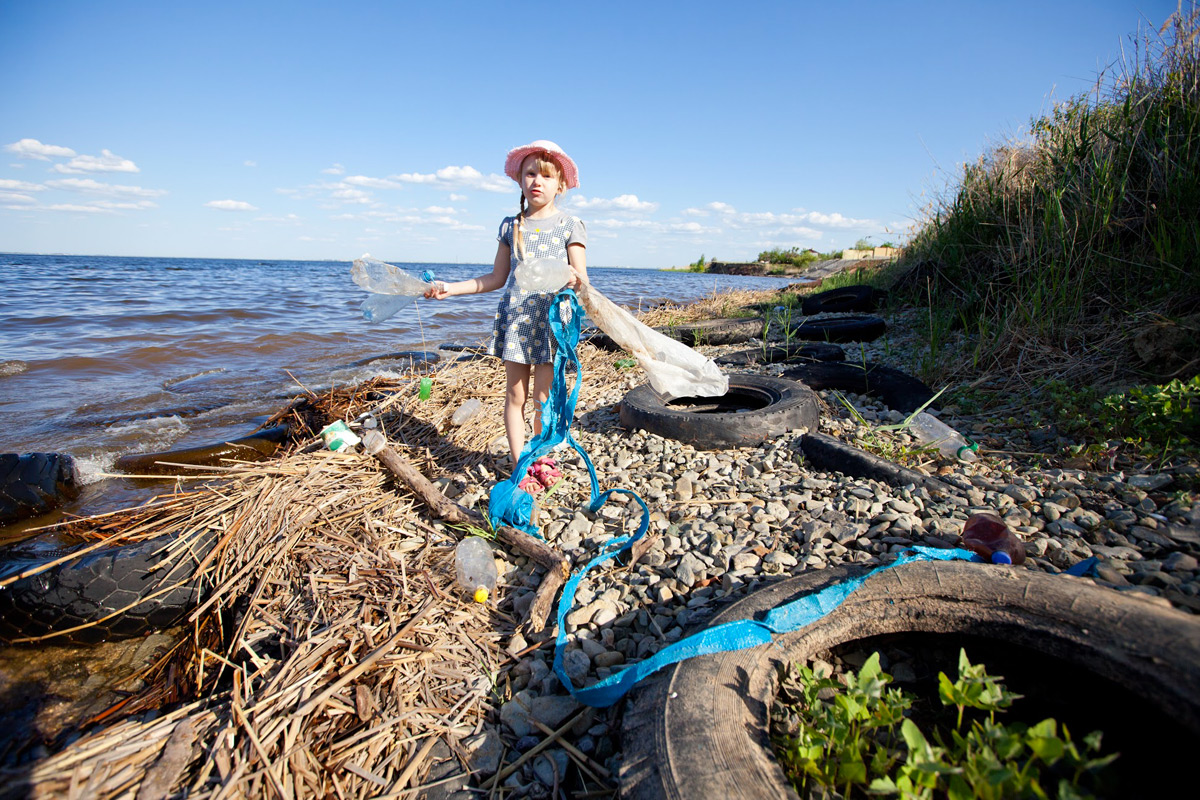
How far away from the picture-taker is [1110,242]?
4.10 m

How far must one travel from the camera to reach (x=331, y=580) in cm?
226

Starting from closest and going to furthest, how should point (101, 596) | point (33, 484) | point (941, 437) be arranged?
point (101, 596), point (33, 484), point (941, 437)

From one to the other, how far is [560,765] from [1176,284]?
508 centimetres

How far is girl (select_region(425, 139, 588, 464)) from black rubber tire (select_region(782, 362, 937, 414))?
264 centimetres

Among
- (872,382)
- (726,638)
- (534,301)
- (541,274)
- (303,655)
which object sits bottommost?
(303,655)

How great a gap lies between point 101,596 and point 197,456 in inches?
82.0

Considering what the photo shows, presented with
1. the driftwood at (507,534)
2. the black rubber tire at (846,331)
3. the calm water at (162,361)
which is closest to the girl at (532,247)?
the driftwood at (507,534)

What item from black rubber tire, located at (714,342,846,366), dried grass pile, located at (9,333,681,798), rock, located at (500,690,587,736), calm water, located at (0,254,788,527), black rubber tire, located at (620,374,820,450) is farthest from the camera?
black rubber tire, located at (714,342,846,366)

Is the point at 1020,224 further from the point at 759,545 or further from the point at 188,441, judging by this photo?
the point at 188,441

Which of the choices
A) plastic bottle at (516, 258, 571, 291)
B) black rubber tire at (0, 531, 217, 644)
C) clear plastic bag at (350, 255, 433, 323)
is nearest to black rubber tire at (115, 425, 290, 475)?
black rubber tire at (0, 531, 217, 644)

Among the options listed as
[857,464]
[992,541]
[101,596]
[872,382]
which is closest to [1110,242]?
[872,382]

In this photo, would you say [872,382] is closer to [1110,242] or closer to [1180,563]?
[1110,242]

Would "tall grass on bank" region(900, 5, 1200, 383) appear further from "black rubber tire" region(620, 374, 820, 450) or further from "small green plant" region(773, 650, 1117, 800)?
"small green plant" region(773, 650, 1117, 800)

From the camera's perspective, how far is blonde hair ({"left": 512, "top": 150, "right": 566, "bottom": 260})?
2.92m
